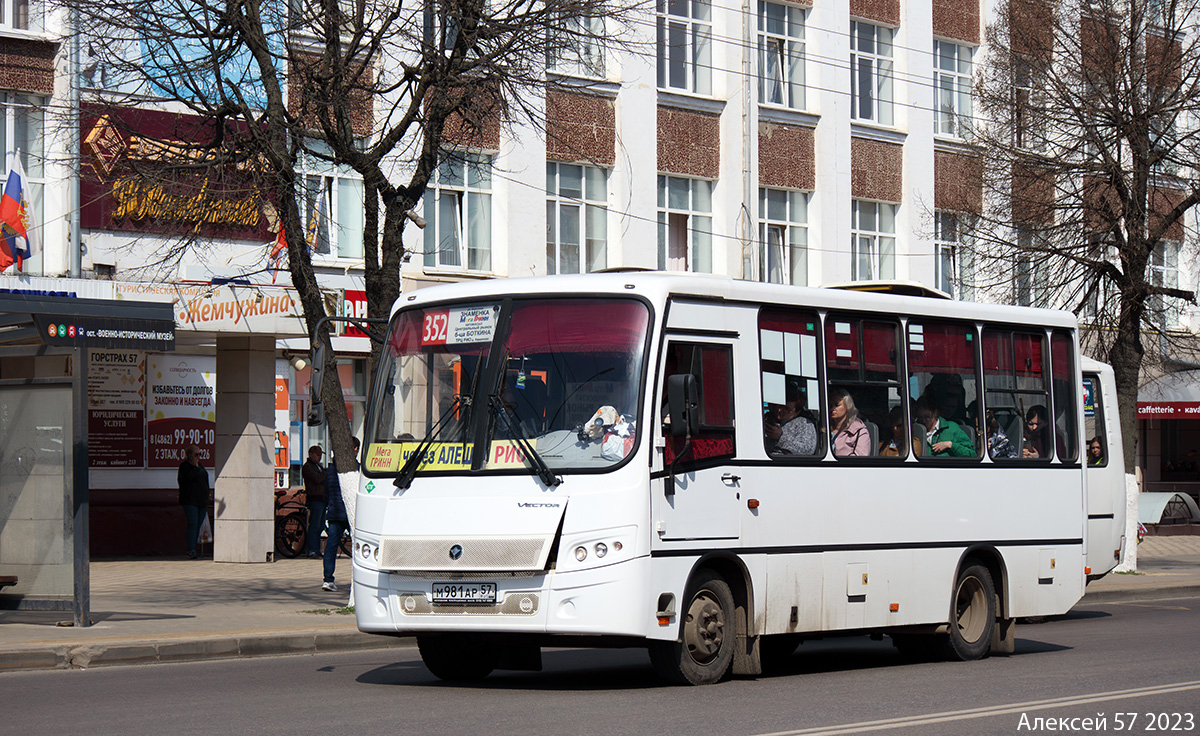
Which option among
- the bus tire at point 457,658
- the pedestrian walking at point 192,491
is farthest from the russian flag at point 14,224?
the bus tire at point 457,658

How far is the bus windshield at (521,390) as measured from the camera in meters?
11.0

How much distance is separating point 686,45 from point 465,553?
76.5 feet

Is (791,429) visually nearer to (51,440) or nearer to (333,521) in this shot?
(51,440)

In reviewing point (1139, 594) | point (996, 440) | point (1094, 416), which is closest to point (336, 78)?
point (996, 440)

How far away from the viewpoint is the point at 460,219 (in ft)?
95.9

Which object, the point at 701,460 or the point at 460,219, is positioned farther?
the point at 460,219

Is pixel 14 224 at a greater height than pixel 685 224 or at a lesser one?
lesser

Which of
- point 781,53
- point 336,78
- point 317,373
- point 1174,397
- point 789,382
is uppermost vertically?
point 781,53

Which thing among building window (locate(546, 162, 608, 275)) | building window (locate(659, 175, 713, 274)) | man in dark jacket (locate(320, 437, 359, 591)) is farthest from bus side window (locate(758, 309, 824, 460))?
building window (locate(659, 175, 713, 274))

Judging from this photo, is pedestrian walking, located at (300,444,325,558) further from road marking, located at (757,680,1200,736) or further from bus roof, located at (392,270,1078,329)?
road marking, located at (757,680,1200,736)

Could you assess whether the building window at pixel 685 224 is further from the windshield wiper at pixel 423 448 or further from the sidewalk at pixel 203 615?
the windshield wiper at pixel 423 448

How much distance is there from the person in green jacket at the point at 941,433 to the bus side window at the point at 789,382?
1.33m

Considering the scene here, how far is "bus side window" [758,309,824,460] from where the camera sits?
12.1m

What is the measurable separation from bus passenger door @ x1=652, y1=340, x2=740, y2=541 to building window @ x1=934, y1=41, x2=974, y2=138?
26.9 m
